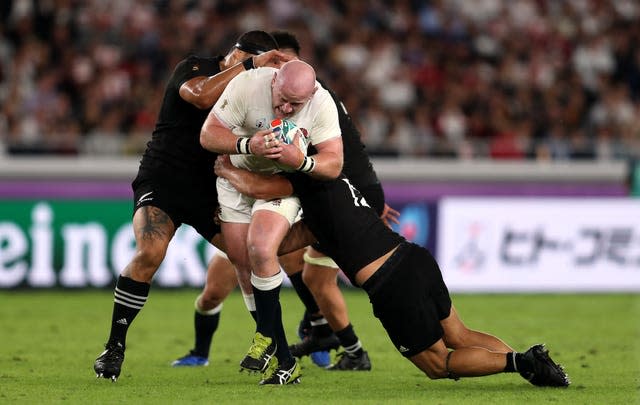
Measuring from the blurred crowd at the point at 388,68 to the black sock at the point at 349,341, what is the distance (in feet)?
23.6

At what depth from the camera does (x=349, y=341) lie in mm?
9258

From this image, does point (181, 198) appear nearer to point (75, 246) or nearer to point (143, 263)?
point (143, 263)

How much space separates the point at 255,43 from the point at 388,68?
425 inches

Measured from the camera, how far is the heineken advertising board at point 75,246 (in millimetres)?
15008

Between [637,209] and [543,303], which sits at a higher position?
[637,209]

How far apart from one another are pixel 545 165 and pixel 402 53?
490 cm

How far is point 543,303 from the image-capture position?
14977 mm

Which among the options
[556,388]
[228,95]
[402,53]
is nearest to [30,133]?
[402,53]

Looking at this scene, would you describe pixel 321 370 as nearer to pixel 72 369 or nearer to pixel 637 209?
pixel 72 369

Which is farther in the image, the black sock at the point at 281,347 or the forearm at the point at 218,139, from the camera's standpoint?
the black sock at the point at 281,347

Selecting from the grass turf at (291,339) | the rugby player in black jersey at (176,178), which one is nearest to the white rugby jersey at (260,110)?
the rugby player in black jersey at (176,178)

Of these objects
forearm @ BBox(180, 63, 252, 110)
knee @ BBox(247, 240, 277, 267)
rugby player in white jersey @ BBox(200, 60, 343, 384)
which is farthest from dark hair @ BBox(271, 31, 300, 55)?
knee @ BBox(247, 240, 277, 267)

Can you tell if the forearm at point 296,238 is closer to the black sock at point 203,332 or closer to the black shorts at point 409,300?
the black shorts at point 409,300

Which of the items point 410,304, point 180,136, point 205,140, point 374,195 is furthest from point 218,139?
point 374,195
